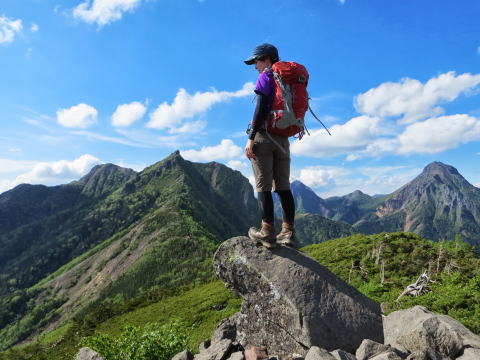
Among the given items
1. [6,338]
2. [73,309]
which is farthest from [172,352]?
[6,338]

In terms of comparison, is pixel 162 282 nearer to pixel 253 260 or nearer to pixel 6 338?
pixel 6 338

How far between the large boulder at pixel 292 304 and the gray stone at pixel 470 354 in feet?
6.43

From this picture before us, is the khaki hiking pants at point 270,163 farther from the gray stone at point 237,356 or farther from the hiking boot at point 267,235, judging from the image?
the gray stone at point 237,356

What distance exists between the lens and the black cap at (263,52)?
974 centimetres

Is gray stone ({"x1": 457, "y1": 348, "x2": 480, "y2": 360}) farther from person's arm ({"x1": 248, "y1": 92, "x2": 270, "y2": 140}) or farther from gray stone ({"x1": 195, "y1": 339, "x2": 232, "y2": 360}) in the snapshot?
person's arm ({"x1": 248, "y1": 92, "x2": 270, "y2": 140})

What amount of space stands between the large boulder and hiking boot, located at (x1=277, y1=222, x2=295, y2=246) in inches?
10.0

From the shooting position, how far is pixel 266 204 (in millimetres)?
9734

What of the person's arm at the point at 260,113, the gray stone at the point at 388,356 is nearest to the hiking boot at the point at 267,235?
the person's arm at the point at 260,113

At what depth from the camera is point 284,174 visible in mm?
10141

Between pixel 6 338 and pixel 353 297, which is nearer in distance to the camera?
pixel 353 297

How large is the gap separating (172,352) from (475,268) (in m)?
28.6

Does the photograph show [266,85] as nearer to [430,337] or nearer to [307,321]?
[307,321]

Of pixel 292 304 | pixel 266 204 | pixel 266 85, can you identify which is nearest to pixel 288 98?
pixel 266 85

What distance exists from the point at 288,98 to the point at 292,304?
5.61m
